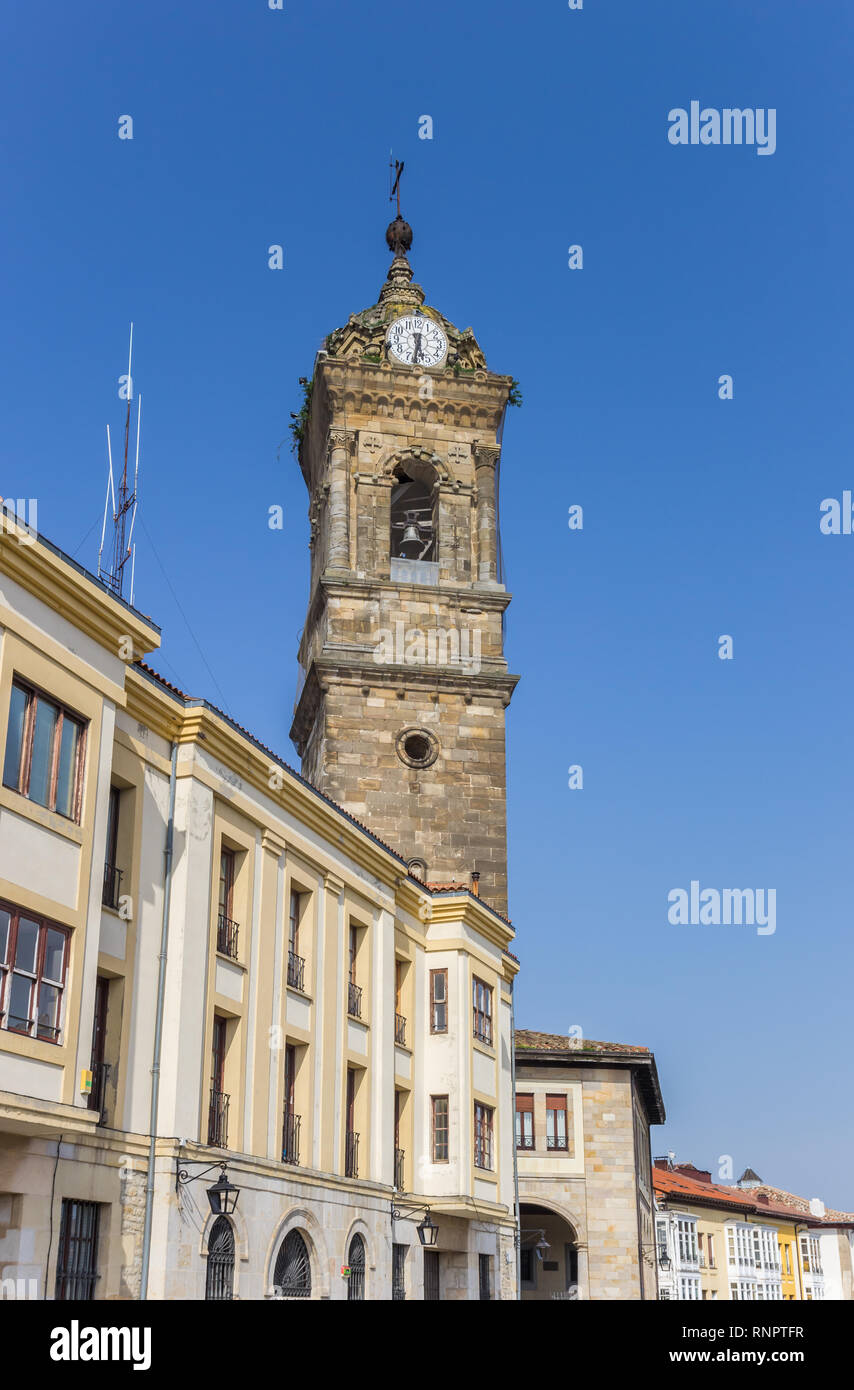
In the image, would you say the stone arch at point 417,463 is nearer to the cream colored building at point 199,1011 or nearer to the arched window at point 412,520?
the arched window at point 412,520

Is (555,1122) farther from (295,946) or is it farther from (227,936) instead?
(227,936)

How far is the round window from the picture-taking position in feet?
137

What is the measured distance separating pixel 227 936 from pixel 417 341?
29008mm

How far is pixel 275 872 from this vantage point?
25.0 metres

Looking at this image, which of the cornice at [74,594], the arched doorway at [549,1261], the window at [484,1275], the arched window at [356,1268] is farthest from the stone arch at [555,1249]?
the cornice at [74,594]

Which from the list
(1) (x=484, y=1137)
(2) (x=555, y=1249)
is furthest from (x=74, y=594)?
(2) (x=555, y=1249)

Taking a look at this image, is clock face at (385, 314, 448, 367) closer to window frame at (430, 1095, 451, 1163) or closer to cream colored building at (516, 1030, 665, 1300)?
cream colored building at (516, 1030, 665, 1300)

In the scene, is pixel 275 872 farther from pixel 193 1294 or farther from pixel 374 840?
pixel 193 1294

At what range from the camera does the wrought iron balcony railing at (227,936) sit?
23.2m

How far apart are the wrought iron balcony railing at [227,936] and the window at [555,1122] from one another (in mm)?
23970

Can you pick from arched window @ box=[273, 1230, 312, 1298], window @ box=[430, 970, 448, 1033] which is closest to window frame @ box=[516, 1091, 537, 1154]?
window @ box=[430, 970, 448, 1033]

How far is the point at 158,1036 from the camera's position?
21.3 m

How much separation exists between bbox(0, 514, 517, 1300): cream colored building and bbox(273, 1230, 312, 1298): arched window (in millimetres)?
50

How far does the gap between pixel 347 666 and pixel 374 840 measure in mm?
13658
